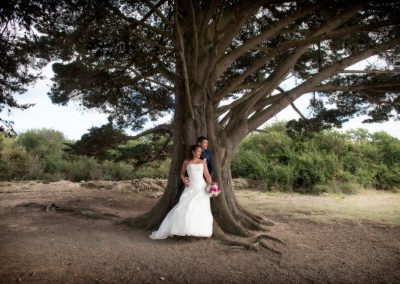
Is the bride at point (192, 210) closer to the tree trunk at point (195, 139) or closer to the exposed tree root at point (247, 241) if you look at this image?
the exposed tree root at point (247, 241)

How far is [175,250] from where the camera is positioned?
5.80 m

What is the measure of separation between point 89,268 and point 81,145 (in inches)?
198

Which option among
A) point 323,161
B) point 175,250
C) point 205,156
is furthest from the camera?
point 323,161

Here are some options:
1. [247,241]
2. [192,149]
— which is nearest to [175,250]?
[247,241]

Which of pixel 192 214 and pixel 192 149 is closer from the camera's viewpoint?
pixel 192 214

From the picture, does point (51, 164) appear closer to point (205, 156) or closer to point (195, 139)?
point (195, 139)

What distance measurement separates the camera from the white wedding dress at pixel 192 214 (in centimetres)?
622

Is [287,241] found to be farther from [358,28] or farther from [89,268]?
[358,28]

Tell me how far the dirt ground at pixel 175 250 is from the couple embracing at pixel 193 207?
0.22 meters

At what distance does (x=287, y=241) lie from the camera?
6.61 m

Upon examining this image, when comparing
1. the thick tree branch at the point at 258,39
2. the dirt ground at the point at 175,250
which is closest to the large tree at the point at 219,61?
the thick tree branch at the point at 258,39

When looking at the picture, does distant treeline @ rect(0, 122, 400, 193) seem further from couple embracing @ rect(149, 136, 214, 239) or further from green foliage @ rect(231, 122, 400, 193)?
couple embracing @ rect(149, 136, 214, 239)

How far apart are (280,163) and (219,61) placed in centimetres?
1130

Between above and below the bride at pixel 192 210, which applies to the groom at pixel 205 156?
above
